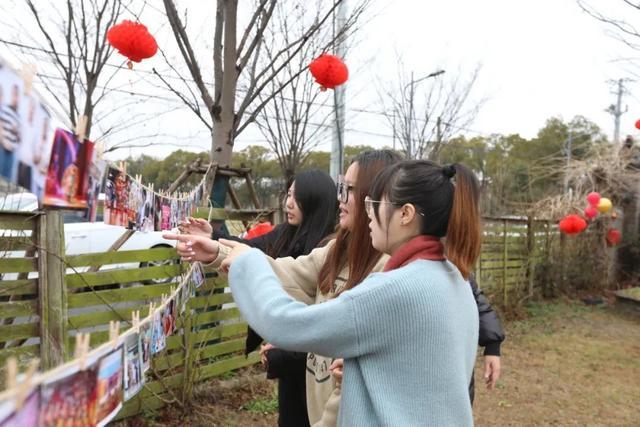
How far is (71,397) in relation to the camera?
2.91 feet

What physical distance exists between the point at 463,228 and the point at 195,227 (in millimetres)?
1558

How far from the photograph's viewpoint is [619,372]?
17.6 feet

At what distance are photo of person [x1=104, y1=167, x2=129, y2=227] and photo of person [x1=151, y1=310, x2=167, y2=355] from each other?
1.22ft

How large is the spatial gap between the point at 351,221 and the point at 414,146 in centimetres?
866

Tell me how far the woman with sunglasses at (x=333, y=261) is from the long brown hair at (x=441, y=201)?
273mm

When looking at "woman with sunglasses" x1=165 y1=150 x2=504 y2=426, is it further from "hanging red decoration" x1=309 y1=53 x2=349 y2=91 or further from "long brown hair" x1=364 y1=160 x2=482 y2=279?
"hanging red decoration" x1=309 y1=53 x2=349 y2=91

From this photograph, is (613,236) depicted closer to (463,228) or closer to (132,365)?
(463,228)

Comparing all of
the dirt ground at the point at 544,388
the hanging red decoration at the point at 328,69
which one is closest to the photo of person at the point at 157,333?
the dirt ground at the point at 544,388

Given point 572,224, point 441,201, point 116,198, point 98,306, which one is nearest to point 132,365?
point 116,198

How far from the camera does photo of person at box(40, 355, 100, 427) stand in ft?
2.68

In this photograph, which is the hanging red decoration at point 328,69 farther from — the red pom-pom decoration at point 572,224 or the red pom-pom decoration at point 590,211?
the red pom-pom decoration at point 590,211

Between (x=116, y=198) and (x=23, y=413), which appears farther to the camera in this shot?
(x=116, y=198)

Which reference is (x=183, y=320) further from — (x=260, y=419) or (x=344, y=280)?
(x=344, y=280)

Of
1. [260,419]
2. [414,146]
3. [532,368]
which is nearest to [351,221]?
[260,419]
